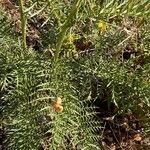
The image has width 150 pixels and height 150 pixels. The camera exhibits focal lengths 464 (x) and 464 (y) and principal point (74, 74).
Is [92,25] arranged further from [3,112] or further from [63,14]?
[3,112]

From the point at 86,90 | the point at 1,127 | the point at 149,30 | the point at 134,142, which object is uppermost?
the point at 149,30

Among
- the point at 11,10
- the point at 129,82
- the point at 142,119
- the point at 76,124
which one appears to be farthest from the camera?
the point at 11,10

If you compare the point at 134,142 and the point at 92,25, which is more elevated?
the point at 92,25

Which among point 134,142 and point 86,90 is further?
point 134,142

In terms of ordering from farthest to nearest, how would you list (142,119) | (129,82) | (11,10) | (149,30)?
(11,10)
(149,30)
(142,119)
(129,82)

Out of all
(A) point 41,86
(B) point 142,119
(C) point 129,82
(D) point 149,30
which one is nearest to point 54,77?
(A) point 41,86

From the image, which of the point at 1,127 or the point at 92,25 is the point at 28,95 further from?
the point at 92,25
